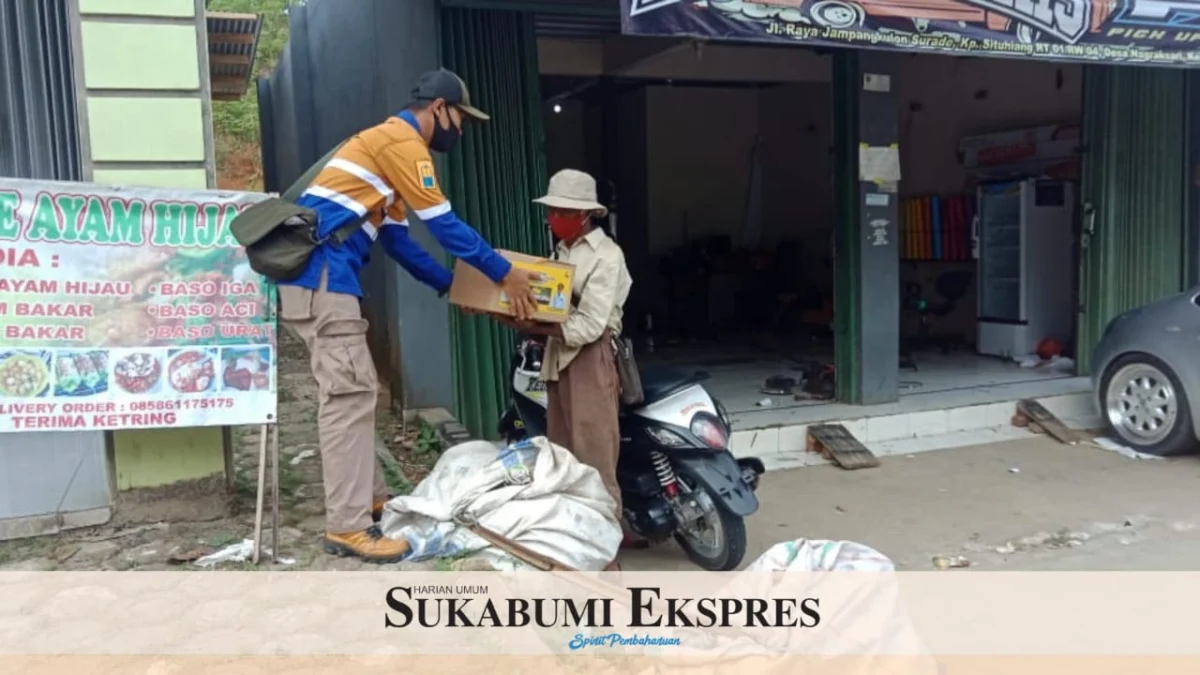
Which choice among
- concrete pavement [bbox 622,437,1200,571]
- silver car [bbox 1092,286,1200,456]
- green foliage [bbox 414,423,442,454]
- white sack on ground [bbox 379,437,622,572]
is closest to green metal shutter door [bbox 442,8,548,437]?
green foliage [bbox 414,423,442,454]

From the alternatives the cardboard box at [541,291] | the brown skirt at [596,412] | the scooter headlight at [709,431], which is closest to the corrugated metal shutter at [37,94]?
the cardboard box at [541,291]

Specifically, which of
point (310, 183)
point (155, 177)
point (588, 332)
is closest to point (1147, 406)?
point (588, 332)

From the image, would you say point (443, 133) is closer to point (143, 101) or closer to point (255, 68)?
point (143, 101)

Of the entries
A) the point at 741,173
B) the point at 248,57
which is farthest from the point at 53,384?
the point at 741,173

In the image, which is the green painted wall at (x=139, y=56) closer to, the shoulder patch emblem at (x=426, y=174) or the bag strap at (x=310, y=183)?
the bag strap at (x=310, y=183)

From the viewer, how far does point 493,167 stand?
6430 mm

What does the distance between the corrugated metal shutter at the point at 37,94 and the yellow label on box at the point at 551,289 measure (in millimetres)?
2014

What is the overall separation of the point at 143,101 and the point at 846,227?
15.7 ft

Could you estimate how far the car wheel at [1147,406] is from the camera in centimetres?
655

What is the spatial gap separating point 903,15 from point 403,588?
4.23m

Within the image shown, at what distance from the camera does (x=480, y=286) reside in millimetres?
4203

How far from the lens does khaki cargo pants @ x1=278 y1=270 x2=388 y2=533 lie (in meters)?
3.90

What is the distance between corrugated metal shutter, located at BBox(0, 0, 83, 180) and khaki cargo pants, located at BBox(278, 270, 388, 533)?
131cm

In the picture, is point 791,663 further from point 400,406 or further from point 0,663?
point 400,406
